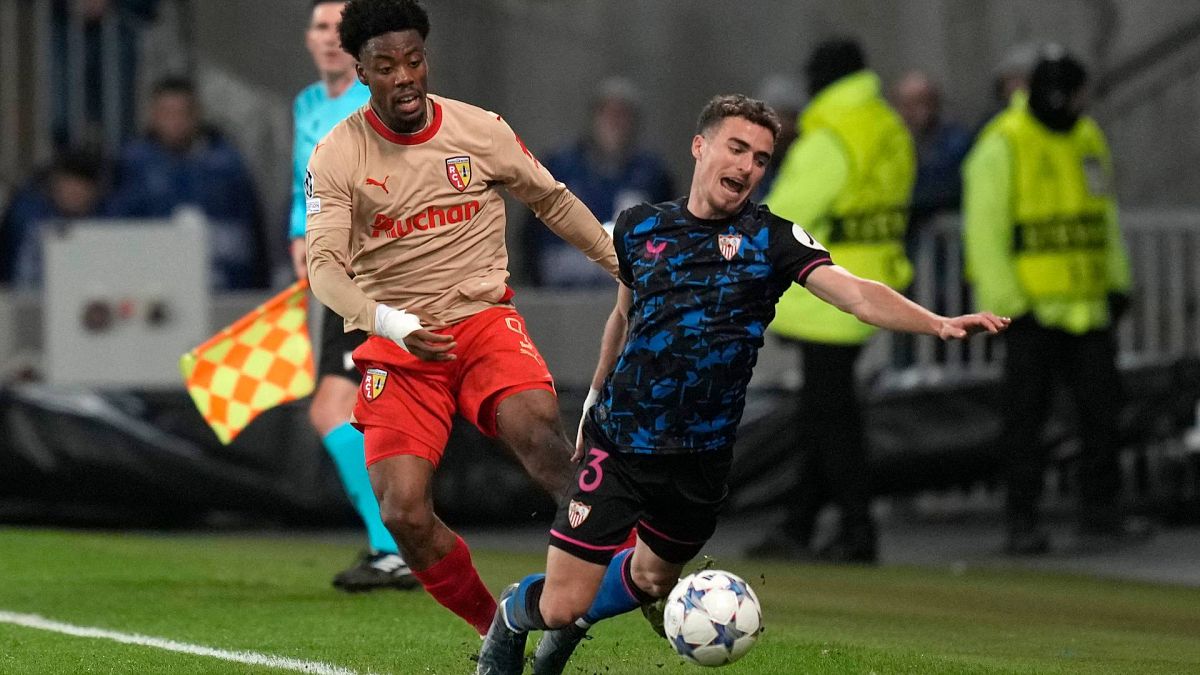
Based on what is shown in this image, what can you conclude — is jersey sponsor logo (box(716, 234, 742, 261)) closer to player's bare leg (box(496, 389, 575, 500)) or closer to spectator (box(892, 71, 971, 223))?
player's bare leg (box(496, 389, 575, 500))

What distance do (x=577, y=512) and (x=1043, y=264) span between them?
225 inches

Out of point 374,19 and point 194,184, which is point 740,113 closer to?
point 374,19

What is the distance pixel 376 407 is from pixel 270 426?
614cm

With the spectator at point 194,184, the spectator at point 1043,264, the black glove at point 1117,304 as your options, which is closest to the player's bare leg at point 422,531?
the spectator at point 1043,264

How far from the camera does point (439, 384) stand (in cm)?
679

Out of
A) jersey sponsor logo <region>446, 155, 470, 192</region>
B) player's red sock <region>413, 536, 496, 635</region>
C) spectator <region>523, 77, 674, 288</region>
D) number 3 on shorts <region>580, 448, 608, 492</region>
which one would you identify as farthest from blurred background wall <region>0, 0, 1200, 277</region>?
number 3 on shorts <region>580, 448, 608, 492</region>

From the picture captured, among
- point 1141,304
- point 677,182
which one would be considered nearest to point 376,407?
point 1141,304

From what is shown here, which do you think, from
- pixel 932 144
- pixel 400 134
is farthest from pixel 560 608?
pixel 932 144

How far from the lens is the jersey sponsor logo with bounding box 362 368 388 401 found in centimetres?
669

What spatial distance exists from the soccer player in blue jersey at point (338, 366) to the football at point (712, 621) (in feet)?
9.07

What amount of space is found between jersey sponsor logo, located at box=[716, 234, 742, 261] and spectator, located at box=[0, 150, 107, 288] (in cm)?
922

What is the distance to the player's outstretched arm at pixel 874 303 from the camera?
5660 millimetres

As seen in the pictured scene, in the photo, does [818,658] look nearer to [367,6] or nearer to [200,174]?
[367,6]

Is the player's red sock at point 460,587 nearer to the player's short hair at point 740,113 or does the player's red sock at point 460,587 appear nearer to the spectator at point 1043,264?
Result: the player's short hair at point 740,113
